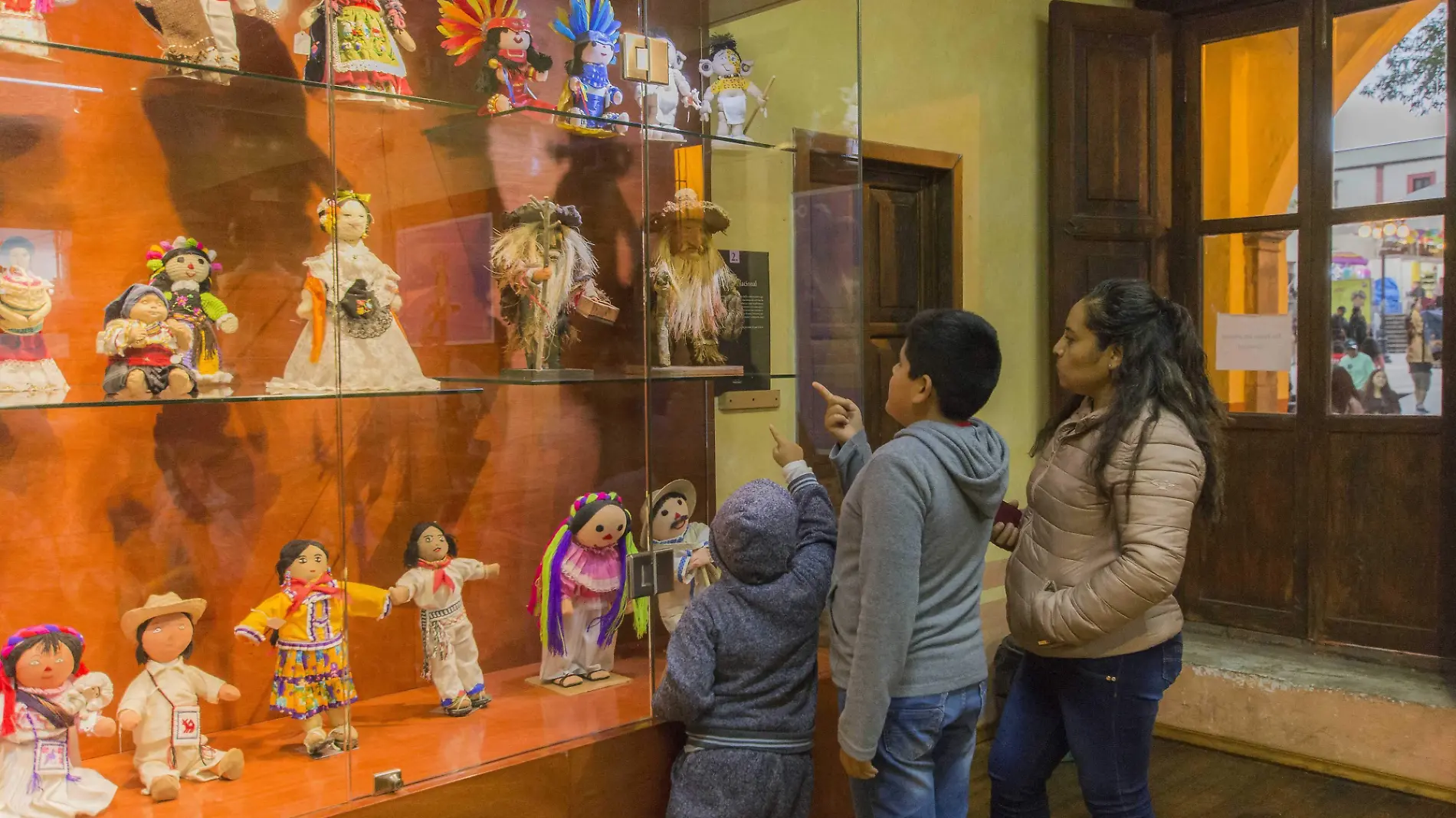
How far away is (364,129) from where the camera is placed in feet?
7.25

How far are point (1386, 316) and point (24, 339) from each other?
4.01m

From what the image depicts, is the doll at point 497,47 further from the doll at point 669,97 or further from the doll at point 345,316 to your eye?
the doll at point 345,316

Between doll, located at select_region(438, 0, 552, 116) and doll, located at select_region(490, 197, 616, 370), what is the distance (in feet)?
0.72

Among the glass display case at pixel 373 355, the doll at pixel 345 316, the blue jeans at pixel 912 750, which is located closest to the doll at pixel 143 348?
the glass display case at pixel 373 355

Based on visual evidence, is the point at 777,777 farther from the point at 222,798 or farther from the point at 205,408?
the point at 205,408

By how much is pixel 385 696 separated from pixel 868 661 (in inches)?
38.4

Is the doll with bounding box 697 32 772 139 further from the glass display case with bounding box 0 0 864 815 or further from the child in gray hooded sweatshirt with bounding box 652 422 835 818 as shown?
the child in gray hooded sweatshirt with bounding box 652 422 835 818

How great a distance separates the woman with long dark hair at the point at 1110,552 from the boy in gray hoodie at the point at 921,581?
0.60 feet

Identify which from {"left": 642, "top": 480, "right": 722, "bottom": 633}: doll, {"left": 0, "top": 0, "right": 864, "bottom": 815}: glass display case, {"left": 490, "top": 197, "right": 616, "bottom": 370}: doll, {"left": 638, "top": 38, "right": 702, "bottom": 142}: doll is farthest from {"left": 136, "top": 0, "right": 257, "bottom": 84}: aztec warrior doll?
{"left": 642, "top": 480, "right": 722, "bottom": 633}: doll

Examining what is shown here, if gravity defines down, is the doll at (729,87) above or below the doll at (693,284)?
above

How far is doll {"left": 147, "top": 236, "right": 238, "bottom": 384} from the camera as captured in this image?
1964 mm

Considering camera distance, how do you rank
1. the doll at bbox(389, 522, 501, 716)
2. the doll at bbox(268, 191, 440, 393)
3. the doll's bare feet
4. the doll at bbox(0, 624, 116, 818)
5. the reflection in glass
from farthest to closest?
the reflection in glass, the doll at bbox(389, 522, 501, 716), the doll at bbox(268, 191, 440, 393), the doll's bare feet, the doll at bbox(0, 624, 116, 818)

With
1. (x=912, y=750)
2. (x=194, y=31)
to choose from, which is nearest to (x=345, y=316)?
(x=194, y=31)

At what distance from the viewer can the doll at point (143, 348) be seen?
1.87 metres
